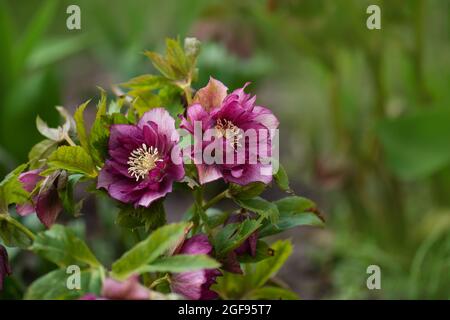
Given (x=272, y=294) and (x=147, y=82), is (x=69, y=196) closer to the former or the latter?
(x=147, y=82)

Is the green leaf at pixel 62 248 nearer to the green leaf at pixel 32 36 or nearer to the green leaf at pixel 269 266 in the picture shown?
the green leaf at pixel 269 266

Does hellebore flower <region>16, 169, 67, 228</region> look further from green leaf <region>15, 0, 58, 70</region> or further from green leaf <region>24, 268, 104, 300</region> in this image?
green leaf <region>15, 0, 58, 70</region>

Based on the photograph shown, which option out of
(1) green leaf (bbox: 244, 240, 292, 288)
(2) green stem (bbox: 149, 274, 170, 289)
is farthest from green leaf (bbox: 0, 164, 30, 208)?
(1) green leaf (bbox: 244, 240, 292, 288)

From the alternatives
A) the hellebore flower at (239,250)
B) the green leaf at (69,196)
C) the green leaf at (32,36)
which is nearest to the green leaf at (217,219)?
the hellebore flower at (239,250)

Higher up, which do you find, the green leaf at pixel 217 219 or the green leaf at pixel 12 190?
the green leaf at pixel 12 190
